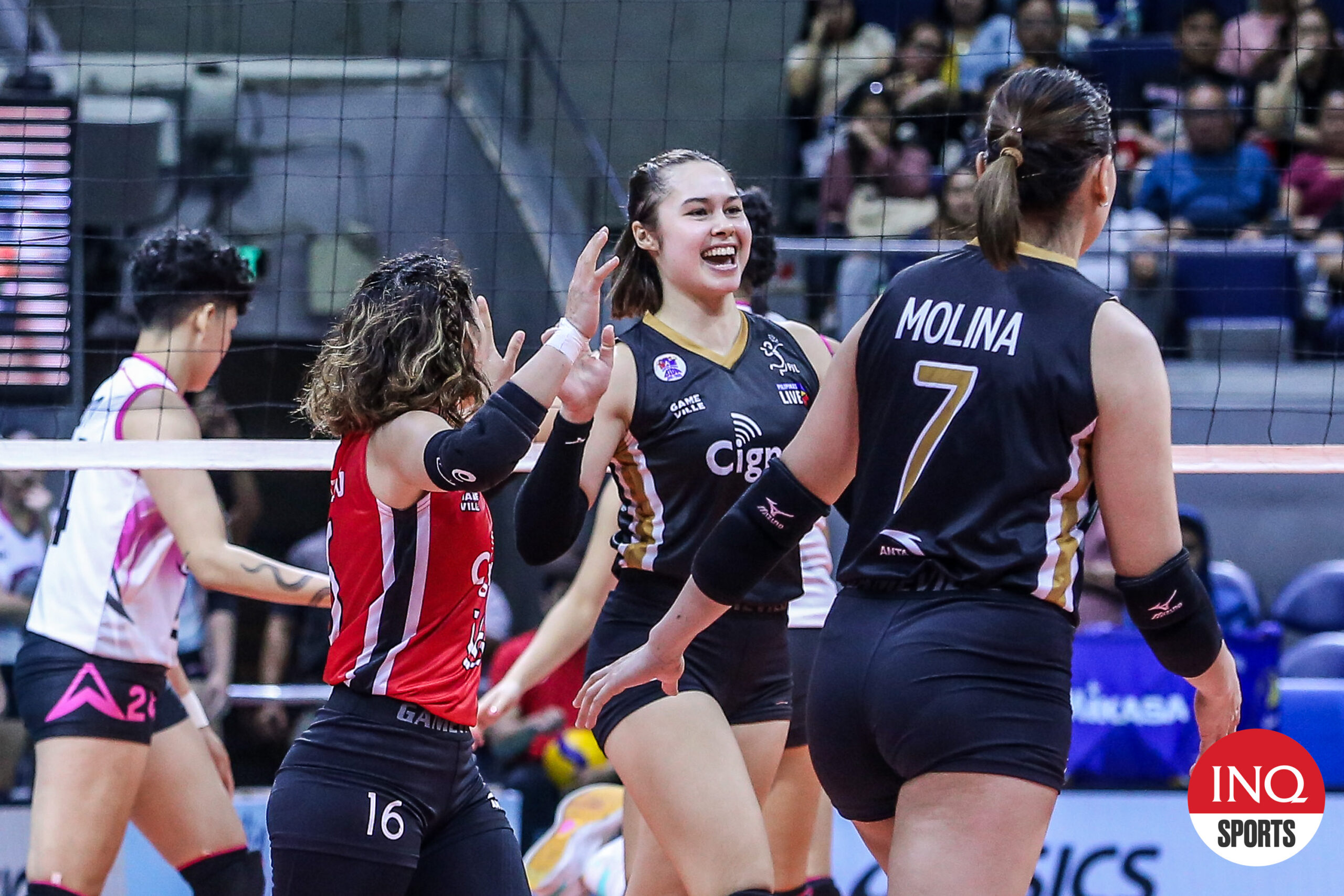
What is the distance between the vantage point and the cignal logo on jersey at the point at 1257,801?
5.38m

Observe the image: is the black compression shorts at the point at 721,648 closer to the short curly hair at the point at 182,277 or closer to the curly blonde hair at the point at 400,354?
the curly blonde hair at the point at 400,354

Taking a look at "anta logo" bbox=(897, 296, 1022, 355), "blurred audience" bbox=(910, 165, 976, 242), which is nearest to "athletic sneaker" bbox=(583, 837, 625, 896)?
"anta logo" bbox=(897, 296, 1022, 355)

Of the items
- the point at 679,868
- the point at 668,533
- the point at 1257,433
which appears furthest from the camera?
the point at 1257,433

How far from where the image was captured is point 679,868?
11.2ft

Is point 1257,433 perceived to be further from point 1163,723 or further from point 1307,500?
point 1163,723

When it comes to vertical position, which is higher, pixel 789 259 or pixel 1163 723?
pixel 789 259

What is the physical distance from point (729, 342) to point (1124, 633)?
268 cm

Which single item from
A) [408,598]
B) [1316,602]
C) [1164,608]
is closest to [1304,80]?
[1316,602]

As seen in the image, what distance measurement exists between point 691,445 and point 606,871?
2152 millimetres

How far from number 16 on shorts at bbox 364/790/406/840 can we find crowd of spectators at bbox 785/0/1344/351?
5.57 metres

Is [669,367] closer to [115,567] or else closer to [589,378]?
[589,378]

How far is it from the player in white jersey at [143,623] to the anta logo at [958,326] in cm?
211

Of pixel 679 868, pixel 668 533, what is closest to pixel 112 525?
pixel 668 533

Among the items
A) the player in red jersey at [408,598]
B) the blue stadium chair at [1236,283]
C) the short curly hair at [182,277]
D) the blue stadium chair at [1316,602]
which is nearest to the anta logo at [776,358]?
the player in red jersey at [408,598]
